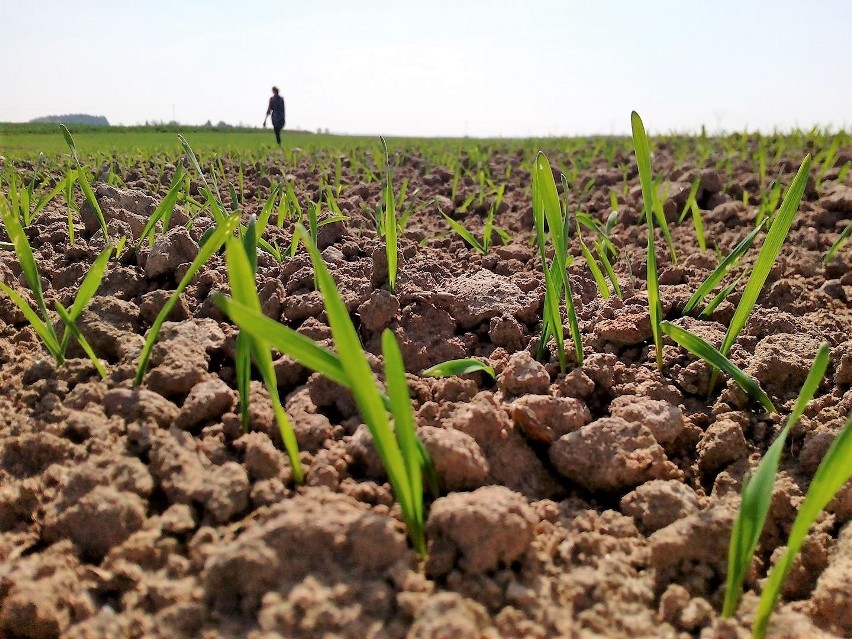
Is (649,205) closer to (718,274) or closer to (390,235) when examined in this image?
(718,274)

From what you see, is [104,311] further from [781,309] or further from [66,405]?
[781,309]

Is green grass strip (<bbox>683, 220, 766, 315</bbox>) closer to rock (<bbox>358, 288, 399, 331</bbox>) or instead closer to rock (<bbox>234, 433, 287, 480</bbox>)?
rock (<bbox>358, 288, 399, 331</bbox>)

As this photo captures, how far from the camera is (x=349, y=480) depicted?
0.87m

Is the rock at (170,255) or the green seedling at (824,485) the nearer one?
the green seedling at (824,485)

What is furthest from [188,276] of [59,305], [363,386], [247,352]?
[363,386]

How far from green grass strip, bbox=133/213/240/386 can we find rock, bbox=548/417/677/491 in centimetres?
61

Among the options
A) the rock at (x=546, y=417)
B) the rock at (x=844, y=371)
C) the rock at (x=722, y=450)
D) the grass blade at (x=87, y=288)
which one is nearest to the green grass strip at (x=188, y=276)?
Answer: the grass blade at (x=87, y=288)

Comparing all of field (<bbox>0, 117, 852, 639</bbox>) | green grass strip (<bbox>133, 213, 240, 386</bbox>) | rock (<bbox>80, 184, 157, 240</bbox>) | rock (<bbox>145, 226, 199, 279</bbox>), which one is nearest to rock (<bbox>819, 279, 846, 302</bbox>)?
field (<bbox>0, 117, 852, 639</bbox>)

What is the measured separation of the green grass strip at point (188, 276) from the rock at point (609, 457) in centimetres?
61

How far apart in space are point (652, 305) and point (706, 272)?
2.79 feet

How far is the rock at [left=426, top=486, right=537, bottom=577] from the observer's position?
73cm

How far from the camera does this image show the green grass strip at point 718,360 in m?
1.09

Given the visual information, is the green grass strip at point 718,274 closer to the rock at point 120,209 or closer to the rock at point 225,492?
the rock at point 225,492

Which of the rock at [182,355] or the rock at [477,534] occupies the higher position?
the rock at [182,355]
